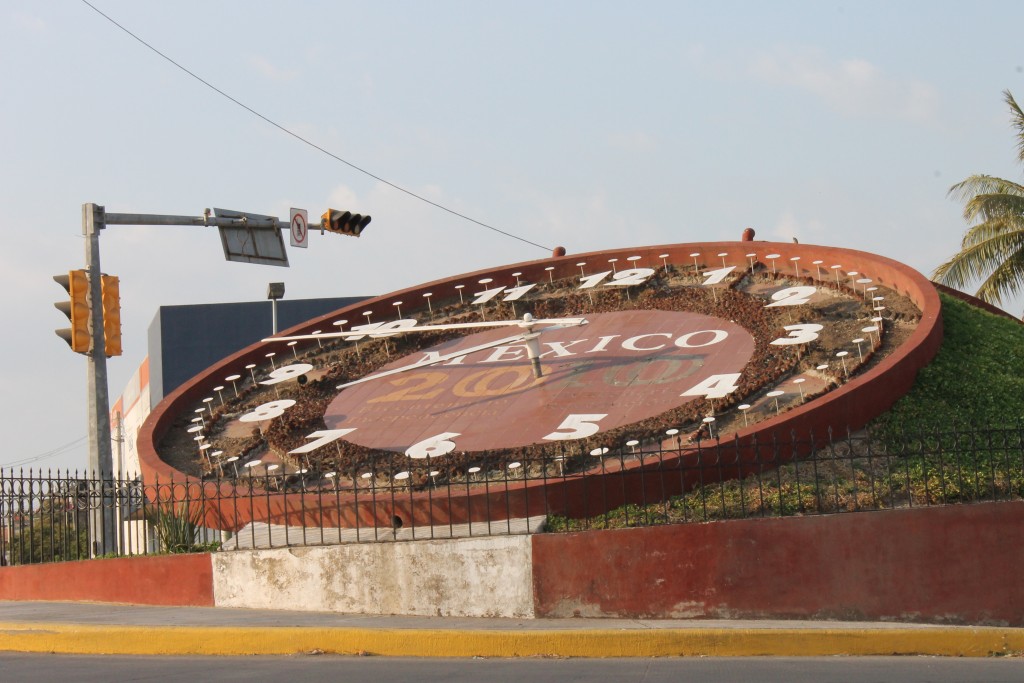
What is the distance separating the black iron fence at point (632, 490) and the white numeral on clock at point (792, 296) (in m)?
4.30

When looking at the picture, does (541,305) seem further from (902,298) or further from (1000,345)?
(1000,345)

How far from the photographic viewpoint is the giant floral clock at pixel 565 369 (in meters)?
14.8

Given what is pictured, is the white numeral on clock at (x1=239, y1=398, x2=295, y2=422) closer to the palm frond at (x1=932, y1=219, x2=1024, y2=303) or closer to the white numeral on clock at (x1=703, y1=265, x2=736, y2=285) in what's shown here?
the white numeral on clock at (x1=703, y1=265, x2=736, y2=285)

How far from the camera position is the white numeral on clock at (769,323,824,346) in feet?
54.3

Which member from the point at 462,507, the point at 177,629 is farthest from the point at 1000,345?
the point at 177,629

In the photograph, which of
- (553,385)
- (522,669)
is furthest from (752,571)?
(553,385)

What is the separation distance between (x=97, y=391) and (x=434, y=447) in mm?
4206

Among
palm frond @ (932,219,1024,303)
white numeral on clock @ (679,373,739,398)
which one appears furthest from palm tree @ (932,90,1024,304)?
white numeral on clock @ (679,373,739,398)

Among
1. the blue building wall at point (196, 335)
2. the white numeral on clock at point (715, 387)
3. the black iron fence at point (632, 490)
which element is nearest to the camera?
the black iron fence at point (632, 490)

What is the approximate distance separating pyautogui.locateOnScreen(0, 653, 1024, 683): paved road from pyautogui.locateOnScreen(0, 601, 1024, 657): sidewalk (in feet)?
0.65

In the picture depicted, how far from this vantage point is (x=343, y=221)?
1755cm

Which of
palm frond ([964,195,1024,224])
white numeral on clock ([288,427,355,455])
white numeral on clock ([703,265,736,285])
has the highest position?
palm frond ([964,195,1024,224])

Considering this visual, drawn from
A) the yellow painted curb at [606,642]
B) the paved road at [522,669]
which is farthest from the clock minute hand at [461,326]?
the paved road at [522,669]

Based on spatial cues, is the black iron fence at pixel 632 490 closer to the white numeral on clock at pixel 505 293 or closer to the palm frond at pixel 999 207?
the white numeral on clock at pixel 505 293
